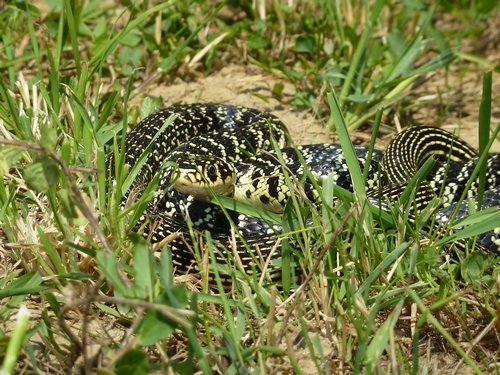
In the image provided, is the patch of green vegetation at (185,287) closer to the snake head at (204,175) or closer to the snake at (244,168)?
the snake at (244,168)

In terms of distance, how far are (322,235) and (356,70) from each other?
2.79m

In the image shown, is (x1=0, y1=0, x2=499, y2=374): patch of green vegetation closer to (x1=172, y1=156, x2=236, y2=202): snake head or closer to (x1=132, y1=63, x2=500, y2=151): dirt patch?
(x1=172, y1=156, x2=236, y2=202): snake head

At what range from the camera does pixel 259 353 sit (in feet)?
8.59

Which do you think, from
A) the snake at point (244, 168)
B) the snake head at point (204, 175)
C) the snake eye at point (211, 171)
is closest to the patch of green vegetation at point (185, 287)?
the snake at point (244, 168)

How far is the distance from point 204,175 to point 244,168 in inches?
26.8

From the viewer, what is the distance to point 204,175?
4305mm

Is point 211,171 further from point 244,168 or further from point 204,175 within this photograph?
point 244,168

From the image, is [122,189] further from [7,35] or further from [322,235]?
[7,35]

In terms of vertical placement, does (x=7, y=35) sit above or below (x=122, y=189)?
above

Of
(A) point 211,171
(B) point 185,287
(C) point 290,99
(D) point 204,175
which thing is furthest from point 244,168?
(B) point 185,287

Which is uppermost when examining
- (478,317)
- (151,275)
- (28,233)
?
(151,275)

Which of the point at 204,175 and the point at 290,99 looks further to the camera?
the point at 290,99

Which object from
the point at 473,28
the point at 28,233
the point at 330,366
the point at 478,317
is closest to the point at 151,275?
the point at 330,366

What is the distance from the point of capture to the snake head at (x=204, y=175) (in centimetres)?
415
